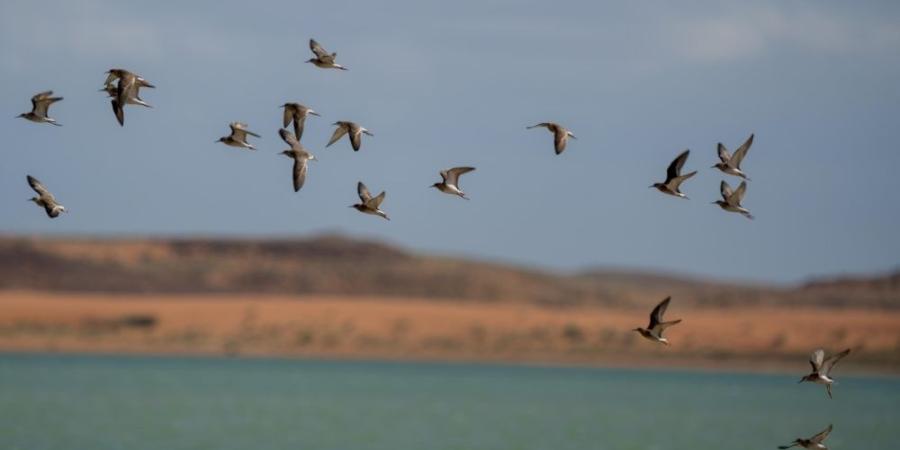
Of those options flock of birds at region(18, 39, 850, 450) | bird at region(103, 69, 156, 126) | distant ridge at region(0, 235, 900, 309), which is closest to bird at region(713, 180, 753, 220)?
flock of birds at region(18, 39, 850, 450)

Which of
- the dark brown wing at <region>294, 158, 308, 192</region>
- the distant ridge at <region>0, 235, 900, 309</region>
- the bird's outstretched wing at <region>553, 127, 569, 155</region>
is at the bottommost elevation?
the distant ridge at <region>0, 235, 900, 309</region>

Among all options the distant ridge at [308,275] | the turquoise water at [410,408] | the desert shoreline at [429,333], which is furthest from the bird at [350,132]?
the distant ridge at [308,275]

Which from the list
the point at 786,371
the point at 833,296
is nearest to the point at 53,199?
the point at 786,371

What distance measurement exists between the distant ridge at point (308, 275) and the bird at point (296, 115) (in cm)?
8156

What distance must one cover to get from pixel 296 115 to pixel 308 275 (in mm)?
90697

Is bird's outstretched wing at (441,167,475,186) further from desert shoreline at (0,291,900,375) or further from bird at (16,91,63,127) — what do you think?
desert shoreline at (0,291,900,375)

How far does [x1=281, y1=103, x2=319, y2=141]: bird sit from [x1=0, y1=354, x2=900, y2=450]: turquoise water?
14.8 m

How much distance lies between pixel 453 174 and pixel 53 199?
5.59 m

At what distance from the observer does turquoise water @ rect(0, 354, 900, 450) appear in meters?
43.0

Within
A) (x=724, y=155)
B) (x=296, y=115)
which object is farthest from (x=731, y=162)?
(x=296, y=115)

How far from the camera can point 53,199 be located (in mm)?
25953

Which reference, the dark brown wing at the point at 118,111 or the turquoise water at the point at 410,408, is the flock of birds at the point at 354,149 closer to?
the dark brown wing at the point at 118,111

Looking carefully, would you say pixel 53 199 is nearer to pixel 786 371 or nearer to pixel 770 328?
pixel 786 371

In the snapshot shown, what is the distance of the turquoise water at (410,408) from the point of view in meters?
43.0
